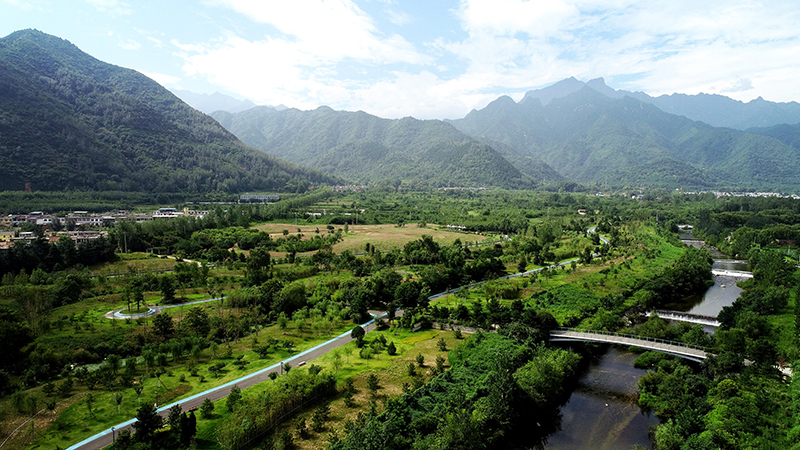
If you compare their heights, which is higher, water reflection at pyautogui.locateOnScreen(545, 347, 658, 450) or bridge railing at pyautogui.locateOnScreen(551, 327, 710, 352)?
bridge railing at pyautogui.locateOnScreen(551, 327, 710, 352)

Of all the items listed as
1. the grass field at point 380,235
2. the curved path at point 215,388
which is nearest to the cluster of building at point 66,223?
the grass field at point 380,235

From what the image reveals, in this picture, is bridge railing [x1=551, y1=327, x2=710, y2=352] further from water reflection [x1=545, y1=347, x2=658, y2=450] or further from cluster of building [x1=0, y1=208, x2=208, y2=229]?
cluster of building [x1=0, y1=208, x2=208, y2=229]

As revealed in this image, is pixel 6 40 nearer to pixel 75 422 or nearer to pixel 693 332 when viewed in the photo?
pixel 75 422

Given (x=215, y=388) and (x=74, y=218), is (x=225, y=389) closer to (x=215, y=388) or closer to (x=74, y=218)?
(x=215, y=388)

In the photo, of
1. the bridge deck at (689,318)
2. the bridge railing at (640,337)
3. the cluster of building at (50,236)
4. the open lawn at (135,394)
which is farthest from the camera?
the cluster of building at (50,236)

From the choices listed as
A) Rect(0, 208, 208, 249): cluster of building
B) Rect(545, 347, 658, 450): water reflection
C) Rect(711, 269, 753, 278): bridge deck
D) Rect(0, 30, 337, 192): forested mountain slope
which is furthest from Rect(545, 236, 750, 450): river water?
Rect(0, 30, 337, 192): forested mountain slope

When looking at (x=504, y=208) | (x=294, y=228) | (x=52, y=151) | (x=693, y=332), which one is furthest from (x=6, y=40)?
(x=693, y=332)

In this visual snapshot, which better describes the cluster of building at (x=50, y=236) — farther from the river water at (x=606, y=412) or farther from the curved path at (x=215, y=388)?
the river water at (x=606, y=412)
